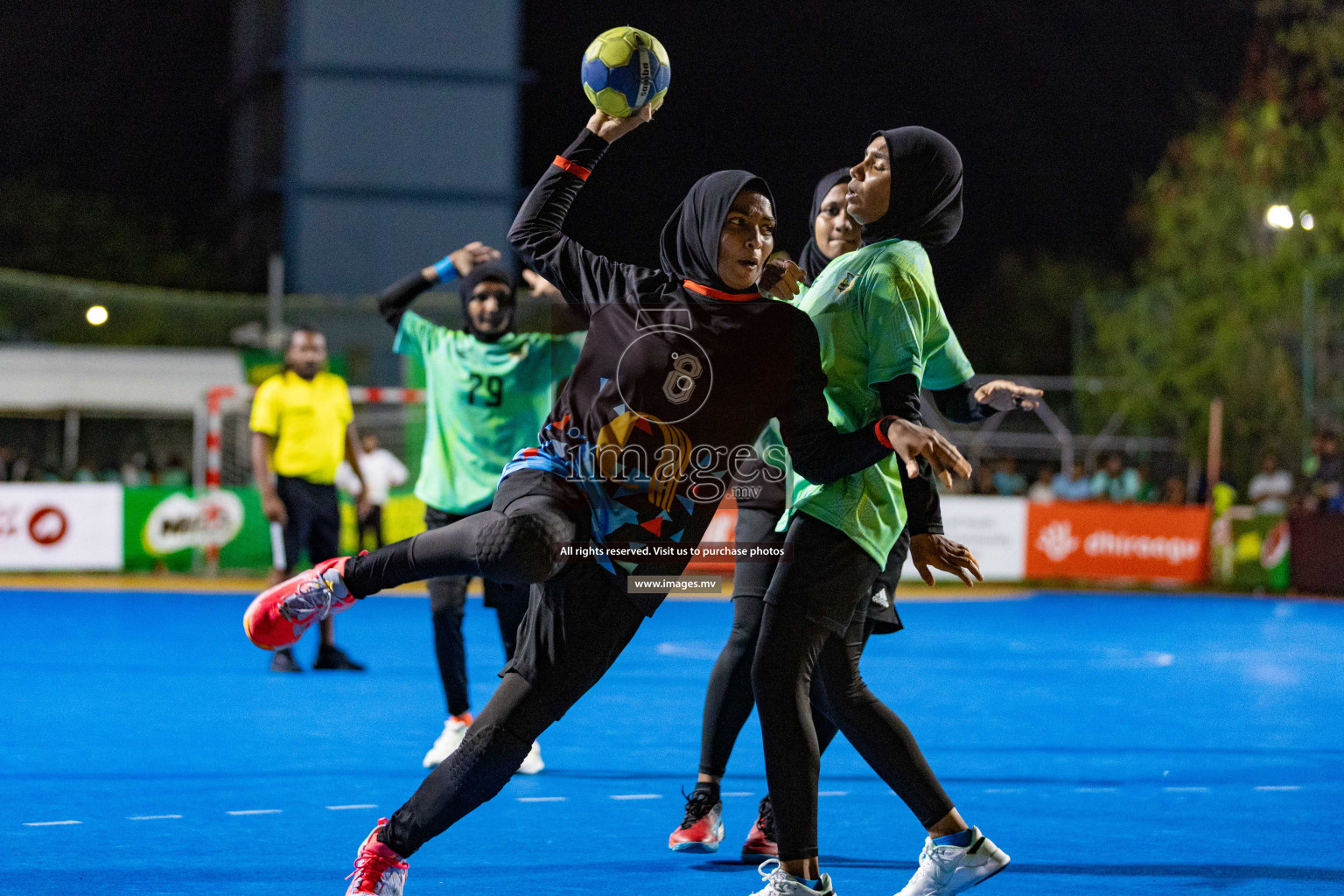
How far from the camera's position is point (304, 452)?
990cm

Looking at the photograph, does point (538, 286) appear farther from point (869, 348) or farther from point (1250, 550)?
point (1250, 550)

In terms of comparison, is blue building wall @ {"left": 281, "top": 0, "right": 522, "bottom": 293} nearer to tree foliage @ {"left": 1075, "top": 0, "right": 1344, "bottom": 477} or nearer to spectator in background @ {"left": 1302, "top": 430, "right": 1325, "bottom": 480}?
tree foliage @ {"left": 1075, "top": 0, "right": 1344, "bottom": 477}

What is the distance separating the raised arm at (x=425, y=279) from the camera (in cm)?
571

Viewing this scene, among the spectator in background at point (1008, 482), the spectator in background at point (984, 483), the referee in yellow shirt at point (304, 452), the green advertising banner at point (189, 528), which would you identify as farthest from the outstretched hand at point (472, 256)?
the spectator in background at point (1008, 482)

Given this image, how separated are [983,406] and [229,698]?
5289 millimetres

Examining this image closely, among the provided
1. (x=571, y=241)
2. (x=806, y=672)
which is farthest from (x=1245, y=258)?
(x=571, y=241)

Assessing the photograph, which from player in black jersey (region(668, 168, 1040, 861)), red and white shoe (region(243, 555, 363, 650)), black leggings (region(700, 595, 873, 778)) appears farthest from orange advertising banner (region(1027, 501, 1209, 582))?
red and white shoe (region(243, 555, 363, 650))

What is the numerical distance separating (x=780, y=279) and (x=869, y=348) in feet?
2.01

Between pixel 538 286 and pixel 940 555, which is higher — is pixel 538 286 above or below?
above

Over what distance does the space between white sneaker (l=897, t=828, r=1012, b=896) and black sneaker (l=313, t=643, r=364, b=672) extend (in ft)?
20.6

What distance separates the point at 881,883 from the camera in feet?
15.1

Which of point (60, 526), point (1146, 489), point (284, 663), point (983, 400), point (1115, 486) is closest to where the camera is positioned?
point (983, 400)

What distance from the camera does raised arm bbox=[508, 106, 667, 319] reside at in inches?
154

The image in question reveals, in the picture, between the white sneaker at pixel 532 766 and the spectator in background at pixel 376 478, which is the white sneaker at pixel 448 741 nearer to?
the white sneaker at pixel 532 766
